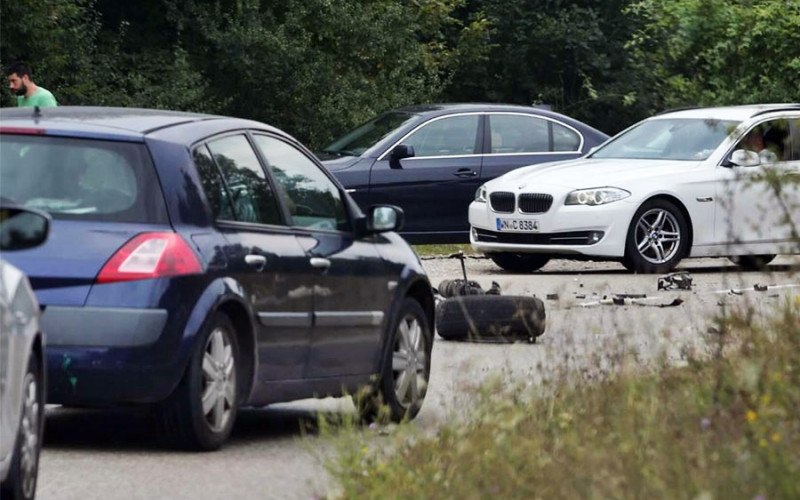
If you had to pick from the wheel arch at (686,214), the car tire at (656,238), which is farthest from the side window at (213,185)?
the wheel arch at (686,214)

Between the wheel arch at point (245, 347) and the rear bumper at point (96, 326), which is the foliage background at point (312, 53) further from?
the rear bumper at point (96, 326)

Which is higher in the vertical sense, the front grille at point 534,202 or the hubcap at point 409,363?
the hubcap at point 409,363

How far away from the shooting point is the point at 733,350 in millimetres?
8859

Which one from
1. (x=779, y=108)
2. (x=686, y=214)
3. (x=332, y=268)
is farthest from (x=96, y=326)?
(x=779, y=108)

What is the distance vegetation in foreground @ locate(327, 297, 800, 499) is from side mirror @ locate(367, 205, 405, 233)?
1.79 metres

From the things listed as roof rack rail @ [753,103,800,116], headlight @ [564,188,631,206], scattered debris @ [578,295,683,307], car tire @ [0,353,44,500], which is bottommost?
scattered debris @ [578,295,683,307]

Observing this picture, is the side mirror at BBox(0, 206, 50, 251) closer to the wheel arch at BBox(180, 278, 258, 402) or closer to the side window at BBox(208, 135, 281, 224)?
the wheel arch at BBox(180, 278, 258, 402)

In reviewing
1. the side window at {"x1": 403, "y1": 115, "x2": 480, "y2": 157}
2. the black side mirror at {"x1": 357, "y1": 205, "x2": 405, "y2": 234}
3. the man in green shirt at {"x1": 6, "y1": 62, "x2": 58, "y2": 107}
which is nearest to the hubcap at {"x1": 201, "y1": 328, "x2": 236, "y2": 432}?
the black side mirror at {"x1": 357, "y1": 205, "x2": 405, "y2": 234}

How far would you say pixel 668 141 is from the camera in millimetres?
20656

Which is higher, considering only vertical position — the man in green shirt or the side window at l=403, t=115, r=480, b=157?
the man in green shirt

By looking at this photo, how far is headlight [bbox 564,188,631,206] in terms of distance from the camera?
19.4 metres

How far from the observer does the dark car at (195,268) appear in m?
8.39

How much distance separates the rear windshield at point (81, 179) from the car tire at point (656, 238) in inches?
436

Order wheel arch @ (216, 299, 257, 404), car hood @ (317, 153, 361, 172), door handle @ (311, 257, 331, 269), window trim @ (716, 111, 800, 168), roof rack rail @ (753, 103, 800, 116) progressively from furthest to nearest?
car hood @ (317, 153, 361, 172)
roof rack rail @ (753, 103, 800, 116)
window trim @ (716, 111, 800, 168)
door handle @ (311, 257, 331, 269)
wheel arch @ (216, 299, 257, 404)
